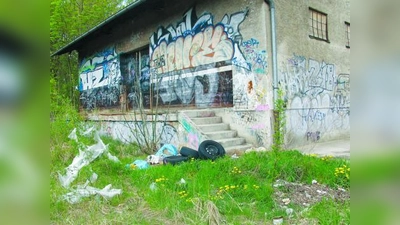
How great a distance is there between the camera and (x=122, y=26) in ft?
41.6

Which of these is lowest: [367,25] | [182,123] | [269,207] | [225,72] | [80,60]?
[269,207]

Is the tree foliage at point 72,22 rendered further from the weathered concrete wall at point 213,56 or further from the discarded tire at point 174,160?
the discarded tire at point 174,160

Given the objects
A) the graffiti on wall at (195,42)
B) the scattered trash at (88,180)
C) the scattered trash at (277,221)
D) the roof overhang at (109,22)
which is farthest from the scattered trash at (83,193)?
the roof overhang at (109,22)

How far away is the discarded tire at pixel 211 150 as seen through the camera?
6242mm

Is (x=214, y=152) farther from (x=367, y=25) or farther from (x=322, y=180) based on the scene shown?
(x=367, y=25)

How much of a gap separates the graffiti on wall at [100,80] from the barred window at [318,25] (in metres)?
8.20

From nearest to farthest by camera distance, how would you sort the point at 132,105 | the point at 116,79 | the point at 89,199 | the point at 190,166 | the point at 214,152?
the point at 89,199, the point at 190,166, the point at 214,152, the point at 132,105, the point at 116,79

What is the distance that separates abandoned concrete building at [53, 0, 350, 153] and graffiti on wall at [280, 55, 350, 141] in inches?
1.1

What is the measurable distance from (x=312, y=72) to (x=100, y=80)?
33.1 ft

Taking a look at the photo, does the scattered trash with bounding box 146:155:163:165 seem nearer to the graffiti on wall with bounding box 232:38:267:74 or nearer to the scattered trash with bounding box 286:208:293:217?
the graffiti on wall with bounding box 232:38:267:74

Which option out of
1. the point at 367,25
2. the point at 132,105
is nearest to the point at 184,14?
the point at 132,105

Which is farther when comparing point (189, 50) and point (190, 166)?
point (189, 50)

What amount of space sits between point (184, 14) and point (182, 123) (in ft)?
12.9

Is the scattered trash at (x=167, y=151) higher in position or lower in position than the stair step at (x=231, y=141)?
lower
